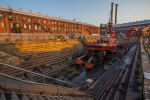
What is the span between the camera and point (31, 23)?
110ft

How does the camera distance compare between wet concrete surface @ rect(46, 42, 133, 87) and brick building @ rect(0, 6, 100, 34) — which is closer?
wet concrete surface @ rect(46, 42, 133, 87)

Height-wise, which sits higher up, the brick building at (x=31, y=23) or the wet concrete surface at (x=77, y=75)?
the brick building at (x=31, y=23)

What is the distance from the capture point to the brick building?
26.9 m

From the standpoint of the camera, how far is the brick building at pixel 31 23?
88.3 feet

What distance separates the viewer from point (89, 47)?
19172 mm

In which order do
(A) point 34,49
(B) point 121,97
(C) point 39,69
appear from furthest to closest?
1. (A) point 34,49
2. (C) point 39,69
3. (B) point 121,97

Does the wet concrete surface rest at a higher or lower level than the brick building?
lower

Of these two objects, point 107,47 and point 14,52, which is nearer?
point 14,52

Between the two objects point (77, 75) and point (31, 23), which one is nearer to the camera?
point (77, 75)

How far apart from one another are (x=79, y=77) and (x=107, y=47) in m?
10.3

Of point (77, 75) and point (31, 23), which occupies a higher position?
point (31, 23)

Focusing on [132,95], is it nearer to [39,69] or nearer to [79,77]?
[79,77]

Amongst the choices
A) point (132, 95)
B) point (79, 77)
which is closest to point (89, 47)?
point (79, 77)

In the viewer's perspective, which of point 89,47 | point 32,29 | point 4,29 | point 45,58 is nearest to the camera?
point 45,58
